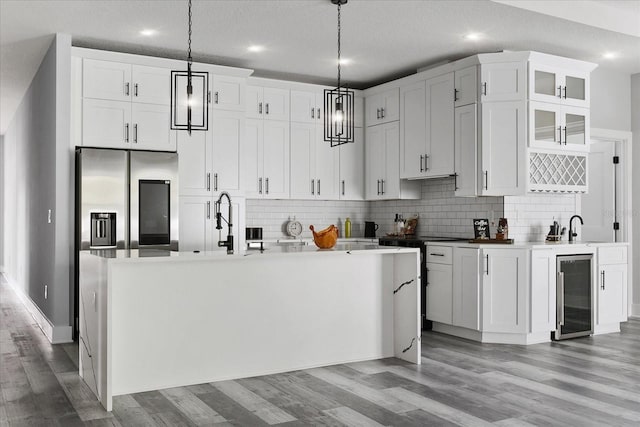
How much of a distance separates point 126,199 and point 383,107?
A: 319cm

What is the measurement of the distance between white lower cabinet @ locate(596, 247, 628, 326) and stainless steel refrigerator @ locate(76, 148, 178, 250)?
13.6ft

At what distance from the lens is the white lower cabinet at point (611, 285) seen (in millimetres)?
5996

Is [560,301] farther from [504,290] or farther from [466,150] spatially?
[466,150]

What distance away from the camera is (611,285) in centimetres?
608

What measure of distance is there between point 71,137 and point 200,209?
141cm

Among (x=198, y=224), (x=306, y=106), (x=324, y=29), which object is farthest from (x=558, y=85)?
(x=198, y=224)

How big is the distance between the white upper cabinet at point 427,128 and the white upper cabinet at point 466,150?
0.09 metres

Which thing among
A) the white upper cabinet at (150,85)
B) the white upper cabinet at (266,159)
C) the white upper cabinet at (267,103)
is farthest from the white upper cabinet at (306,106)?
the white upper cabinet at (150,85)

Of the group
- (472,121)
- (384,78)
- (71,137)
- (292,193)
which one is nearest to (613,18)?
(472,121)

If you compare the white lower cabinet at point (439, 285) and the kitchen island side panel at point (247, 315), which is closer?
the kitchen island side panel at point (247, 315)

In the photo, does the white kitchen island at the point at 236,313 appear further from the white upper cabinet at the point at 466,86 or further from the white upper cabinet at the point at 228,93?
the white upper cabinet at the point at 228,93

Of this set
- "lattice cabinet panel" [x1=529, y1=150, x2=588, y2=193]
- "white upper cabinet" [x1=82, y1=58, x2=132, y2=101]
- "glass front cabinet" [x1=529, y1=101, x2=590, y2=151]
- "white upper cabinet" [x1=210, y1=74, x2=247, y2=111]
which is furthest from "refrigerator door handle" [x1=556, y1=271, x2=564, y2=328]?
"white upper cabinet" [x1=82, y1=58, x2=132, y2=101]

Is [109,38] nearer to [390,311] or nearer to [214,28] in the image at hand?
[214,28]

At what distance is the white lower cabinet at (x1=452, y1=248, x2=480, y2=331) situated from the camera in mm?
5605
